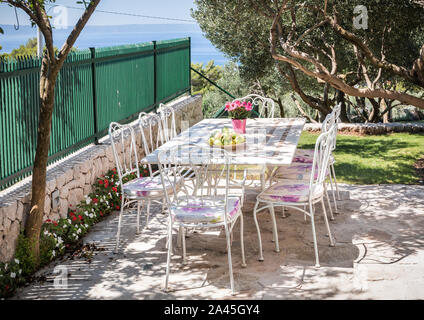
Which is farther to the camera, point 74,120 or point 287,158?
point 74,120

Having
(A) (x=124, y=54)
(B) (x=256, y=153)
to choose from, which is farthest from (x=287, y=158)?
(A) (x=124, y=54)

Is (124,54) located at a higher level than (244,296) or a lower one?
higher

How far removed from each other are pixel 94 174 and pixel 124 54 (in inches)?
83.3

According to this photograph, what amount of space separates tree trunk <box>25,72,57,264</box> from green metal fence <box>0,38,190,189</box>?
1.08 feet

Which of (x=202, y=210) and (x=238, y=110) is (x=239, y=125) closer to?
(x=238, y=110)

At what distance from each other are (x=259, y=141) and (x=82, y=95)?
2.15 meters

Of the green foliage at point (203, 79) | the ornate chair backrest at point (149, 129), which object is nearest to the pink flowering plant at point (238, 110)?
the ornate chair backrest at point (149, 129)

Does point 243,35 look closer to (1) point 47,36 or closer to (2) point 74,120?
(2) point 74,120

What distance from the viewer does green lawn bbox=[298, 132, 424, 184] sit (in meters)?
7.58

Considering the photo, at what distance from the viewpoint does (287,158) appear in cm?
472

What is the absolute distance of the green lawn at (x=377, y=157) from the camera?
7.58m

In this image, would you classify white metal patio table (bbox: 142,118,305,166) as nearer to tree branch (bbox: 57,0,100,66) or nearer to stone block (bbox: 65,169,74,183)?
stone block (bbox: 65,169,74,183)

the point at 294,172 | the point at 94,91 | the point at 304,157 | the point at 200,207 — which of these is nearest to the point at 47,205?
the point at 200,207

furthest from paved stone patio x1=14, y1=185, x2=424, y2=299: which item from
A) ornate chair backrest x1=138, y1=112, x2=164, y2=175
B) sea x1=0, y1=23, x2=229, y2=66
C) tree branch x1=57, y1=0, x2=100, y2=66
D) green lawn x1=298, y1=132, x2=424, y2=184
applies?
sea x1=0, y1=23, x2=229, y2=66
